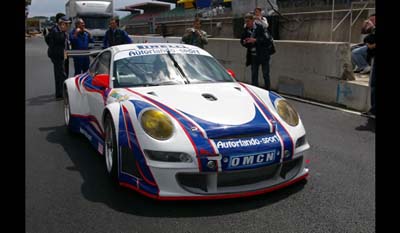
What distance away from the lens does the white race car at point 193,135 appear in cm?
338

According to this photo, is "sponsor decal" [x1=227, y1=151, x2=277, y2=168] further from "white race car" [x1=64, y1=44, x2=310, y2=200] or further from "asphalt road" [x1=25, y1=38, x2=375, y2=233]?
"asphalt road" [x1=25, y1=38, x2=375, y2=233]

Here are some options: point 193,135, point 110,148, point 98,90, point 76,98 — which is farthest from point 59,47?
point 193,135

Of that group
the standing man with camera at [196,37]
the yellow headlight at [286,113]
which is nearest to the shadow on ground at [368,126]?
the yellow headlight at [286,113]

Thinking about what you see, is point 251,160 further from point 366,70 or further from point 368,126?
point 366,70

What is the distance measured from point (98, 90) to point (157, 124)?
151cm

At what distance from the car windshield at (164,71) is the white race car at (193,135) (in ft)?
0.04

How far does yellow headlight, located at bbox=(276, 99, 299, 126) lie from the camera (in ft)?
13.0

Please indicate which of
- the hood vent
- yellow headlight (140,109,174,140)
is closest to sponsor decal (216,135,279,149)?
yellow headlight (140,109,174,140)

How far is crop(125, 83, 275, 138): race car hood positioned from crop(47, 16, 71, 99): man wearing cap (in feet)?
18.4

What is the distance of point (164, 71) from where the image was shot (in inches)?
186

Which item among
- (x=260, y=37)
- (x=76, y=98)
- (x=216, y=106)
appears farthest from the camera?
(x=260, y=37)

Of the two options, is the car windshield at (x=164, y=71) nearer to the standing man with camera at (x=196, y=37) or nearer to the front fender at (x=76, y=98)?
the front fender at (x=76, y=98)

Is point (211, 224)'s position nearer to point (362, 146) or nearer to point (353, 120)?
point (362, 146)
